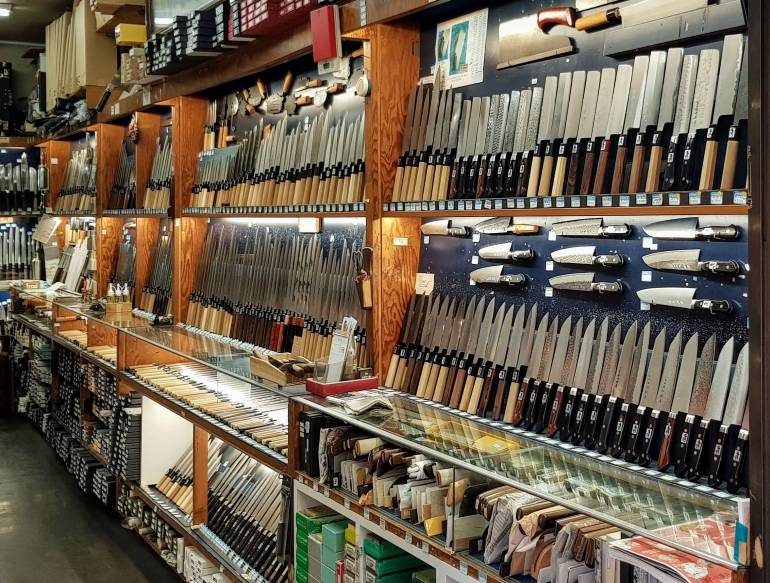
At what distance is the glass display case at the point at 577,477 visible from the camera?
1.96m

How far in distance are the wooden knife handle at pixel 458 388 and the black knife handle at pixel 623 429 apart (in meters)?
0.81

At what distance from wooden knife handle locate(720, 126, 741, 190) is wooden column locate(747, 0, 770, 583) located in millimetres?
601

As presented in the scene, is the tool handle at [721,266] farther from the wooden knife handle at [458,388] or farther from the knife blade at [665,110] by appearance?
the wooden knife handle at [458,388]

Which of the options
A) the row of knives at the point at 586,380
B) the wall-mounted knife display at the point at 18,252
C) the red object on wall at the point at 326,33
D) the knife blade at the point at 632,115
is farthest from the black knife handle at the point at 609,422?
the wall-mounted knife display at the point at 18,252

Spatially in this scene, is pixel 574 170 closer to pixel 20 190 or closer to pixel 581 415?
pixel 581 415

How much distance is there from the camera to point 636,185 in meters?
2.63

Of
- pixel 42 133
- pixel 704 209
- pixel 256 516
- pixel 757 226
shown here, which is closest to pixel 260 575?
pixel 256 516

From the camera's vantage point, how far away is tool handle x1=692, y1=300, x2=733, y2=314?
100 inches

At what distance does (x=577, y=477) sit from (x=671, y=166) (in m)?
1.00

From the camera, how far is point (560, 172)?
115 inches

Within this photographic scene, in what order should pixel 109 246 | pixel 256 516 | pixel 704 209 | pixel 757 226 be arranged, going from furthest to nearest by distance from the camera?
1. pixel 109 246
2. pixel 256 516
3. pixel 704 209
4. pixel 757 226

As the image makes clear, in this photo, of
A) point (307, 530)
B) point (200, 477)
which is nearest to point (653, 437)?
point (307, 530)

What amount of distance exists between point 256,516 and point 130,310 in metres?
3.05

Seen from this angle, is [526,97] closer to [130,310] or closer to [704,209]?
[704,209]
